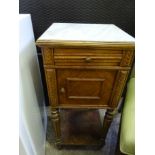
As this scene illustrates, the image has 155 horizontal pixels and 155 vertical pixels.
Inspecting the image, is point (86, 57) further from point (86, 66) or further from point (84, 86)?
point (84, 86)

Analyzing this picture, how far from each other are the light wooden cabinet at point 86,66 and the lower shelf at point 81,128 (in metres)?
0.30

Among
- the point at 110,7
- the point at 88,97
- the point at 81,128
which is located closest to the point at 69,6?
the point at 110,7

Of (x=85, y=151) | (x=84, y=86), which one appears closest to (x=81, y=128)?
(x=85, y=151)

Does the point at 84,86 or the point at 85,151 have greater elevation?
the point at 84,86

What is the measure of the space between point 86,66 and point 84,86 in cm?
11

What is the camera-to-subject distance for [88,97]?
77cm

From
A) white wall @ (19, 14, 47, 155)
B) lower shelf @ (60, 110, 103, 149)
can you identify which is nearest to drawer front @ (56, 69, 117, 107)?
white wall @ (19, 14, 47, 155)

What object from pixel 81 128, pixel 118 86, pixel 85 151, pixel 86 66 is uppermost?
pixel 86 66

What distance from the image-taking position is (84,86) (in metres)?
0.73

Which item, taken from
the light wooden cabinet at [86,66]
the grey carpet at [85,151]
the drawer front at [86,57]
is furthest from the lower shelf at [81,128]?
the drawer front at [86,57]

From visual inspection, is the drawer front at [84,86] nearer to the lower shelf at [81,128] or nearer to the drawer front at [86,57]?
the drawer front at [86,57]

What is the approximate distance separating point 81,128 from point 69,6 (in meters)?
0.79

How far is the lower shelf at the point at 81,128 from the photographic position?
1.07m
